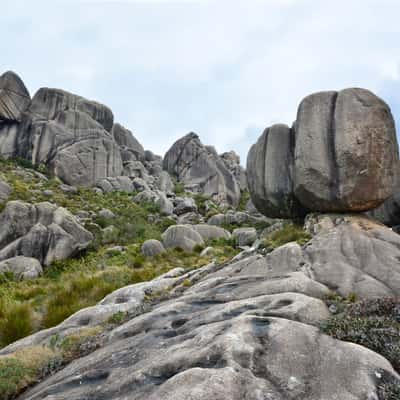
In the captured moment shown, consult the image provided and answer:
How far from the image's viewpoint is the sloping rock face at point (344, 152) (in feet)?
49.8

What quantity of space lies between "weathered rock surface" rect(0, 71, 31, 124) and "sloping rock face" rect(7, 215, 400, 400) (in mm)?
53418

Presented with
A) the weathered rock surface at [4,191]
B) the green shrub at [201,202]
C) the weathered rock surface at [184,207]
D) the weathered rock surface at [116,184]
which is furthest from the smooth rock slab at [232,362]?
the weathered rock surface at [116,184]

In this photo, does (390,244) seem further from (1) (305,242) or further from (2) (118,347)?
(2) (118,347)

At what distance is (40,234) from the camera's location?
28531 millimetres

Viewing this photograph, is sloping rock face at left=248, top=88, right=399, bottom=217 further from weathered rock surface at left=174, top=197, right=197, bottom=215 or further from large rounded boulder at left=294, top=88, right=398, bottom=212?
weathered rock surface at left=174, top=197, right=197, bottom=215

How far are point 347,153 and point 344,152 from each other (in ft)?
0.39

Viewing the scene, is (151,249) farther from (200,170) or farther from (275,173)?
(200,170)

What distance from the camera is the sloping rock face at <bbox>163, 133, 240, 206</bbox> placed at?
234ft

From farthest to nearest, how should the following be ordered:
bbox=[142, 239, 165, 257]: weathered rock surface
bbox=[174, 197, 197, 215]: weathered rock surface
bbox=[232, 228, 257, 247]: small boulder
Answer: bbox=[174, 197, 197, 215]: weathered rock surface → bbox=[232, 228, 257, 247]: small boulder → bbox=[142, 239, 165, 257]: weathered rock surface

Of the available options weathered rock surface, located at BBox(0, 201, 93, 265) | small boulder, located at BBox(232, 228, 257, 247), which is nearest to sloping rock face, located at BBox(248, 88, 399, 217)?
small boulder, located at BBox(232, 228, 257, 247)

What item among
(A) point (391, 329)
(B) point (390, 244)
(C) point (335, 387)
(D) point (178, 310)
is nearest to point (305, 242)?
(B) point (390, 244)

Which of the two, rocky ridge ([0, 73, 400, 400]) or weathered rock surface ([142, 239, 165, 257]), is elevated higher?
rocky ridge ([0, 73, 400, 400])

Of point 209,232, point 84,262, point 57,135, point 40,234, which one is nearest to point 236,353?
point 84,262

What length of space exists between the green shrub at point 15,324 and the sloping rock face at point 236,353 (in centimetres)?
171
